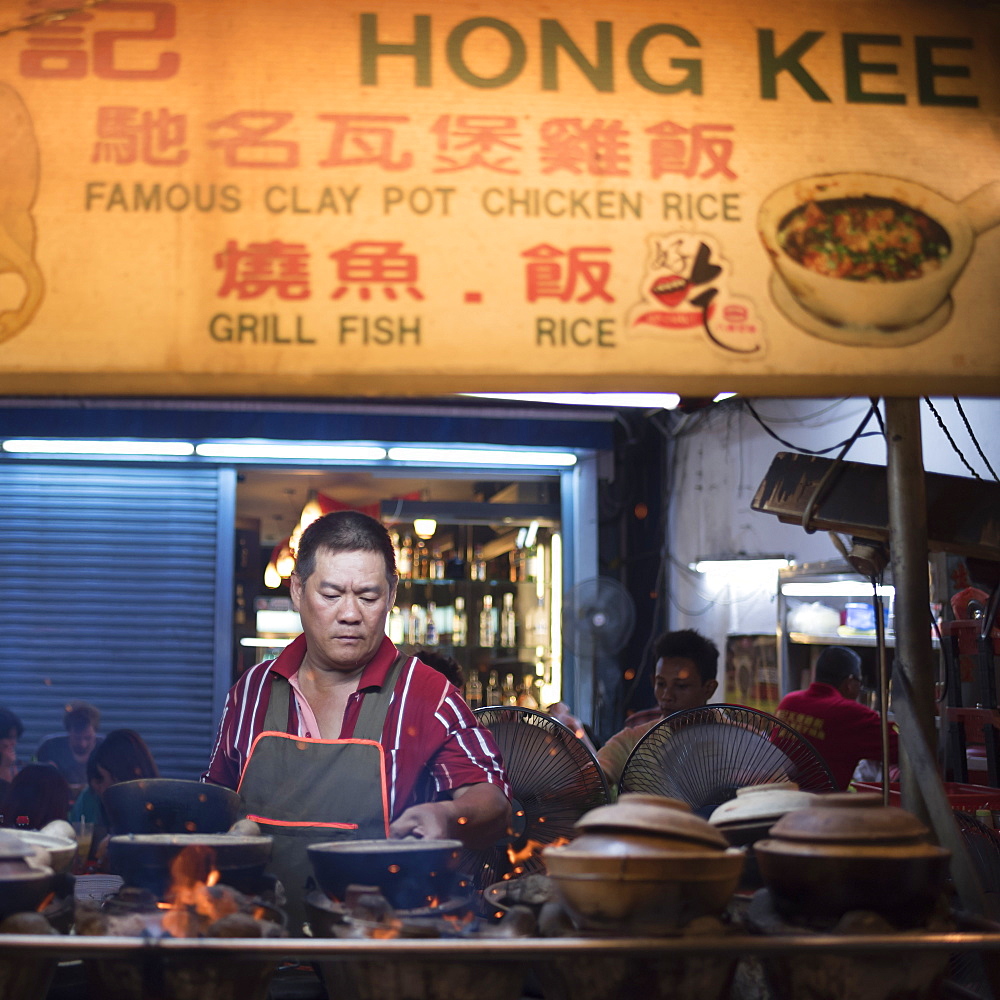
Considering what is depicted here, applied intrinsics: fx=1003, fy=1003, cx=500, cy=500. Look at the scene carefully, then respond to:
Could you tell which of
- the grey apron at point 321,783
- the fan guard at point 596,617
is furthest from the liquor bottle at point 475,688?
the grey apron at point 321,783

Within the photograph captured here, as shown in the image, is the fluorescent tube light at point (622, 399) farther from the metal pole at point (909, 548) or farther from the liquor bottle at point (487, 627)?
the liquor bottle at point (487, 627)

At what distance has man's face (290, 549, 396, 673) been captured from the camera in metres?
2.44

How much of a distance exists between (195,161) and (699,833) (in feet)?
4.69

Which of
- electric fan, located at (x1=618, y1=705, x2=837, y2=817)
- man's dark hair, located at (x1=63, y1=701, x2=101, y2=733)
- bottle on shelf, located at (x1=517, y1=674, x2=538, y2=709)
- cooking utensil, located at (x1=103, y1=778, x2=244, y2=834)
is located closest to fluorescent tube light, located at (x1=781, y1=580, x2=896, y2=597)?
bottle on shelf, located at (x1=517, y1=674, x2=538, y2=709)

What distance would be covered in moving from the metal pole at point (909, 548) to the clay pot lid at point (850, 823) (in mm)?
454

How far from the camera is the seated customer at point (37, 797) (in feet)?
12.5

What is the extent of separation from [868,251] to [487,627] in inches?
220

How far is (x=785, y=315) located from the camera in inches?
71.6

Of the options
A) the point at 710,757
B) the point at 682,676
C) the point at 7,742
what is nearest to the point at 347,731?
the point at 710,757

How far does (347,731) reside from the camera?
2410mm

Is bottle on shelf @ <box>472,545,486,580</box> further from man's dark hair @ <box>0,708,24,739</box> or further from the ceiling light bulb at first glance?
man's dark hair @ <box>0,708,24,739</box>

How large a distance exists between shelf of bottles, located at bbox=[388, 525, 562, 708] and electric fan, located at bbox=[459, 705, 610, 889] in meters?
4.14

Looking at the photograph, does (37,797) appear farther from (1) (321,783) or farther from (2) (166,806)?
(2) (166,806)

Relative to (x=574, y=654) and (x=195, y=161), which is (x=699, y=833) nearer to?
Result: (x=195, y=161)
